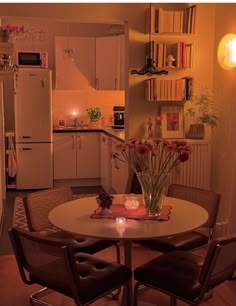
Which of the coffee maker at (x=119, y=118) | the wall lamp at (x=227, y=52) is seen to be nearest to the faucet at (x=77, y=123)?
the coffee maker at (x=119, y=118)

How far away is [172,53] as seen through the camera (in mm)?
4328

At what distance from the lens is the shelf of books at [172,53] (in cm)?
421

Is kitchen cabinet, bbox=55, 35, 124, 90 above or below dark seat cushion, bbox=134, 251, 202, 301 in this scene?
above

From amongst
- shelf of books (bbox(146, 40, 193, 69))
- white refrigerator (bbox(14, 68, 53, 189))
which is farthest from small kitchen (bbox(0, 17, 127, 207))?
shelf of books (bbox(146, 40, 193, 69))

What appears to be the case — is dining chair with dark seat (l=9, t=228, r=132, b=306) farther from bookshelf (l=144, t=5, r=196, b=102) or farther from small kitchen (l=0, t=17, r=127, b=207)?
small kitchen (l=0, t=17, r=127, b=207)

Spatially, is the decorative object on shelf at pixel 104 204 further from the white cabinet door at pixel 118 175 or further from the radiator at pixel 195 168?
the white cabinet door at pixel 118 175

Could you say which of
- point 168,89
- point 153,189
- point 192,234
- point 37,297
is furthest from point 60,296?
point 168,89

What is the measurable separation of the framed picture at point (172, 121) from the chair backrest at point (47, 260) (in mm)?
2400

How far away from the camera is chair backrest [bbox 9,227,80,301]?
2.13 metres

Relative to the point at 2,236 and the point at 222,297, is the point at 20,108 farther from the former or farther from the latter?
the point at 222,297

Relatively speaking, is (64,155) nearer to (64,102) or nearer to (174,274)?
(64,102)

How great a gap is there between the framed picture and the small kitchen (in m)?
1.64

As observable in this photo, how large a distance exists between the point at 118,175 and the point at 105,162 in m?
0.82

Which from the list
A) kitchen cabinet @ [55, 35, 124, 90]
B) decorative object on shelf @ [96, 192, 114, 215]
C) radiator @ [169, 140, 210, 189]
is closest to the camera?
decorative object on shelf @ [96, 192, 114, 215]
